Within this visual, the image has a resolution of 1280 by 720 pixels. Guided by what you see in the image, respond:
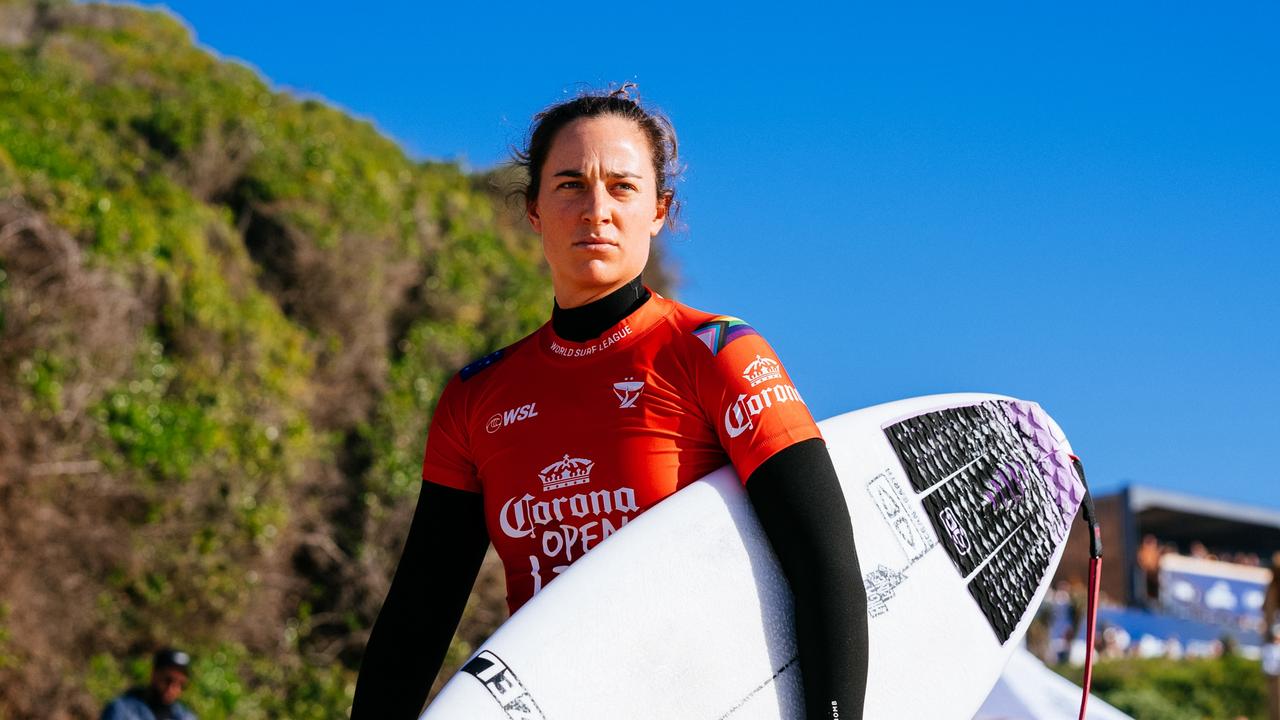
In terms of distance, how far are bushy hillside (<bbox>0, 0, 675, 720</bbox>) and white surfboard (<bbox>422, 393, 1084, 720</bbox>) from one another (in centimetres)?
677

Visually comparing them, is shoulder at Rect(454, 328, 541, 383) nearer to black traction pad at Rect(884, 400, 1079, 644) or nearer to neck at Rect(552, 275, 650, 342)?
neck at Rect(552, 275, 650, 342)

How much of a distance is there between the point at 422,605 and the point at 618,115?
2.89 ft

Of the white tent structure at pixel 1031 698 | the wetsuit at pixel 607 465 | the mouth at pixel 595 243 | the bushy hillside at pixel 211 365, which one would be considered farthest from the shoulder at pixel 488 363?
the bushy hillside at pixel 211 365

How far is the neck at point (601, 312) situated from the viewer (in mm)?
2059

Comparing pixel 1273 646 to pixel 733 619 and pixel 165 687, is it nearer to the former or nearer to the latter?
pixel 165 687

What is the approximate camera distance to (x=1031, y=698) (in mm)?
4098

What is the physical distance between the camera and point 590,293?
2.08 meters

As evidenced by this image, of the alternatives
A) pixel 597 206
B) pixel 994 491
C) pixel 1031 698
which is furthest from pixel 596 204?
pixel 1031 698

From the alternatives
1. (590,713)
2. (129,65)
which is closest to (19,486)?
(129,65)

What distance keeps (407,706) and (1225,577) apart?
86.2ft

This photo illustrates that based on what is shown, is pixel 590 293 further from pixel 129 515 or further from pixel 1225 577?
pixel 1225 577

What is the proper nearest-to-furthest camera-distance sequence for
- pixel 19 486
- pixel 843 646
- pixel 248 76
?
1. pixel 843 646
2. pixel 19 486
3. pixel 248 76

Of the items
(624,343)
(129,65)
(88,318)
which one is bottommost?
(624,343)

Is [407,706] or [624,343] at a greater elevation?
[624,343]
